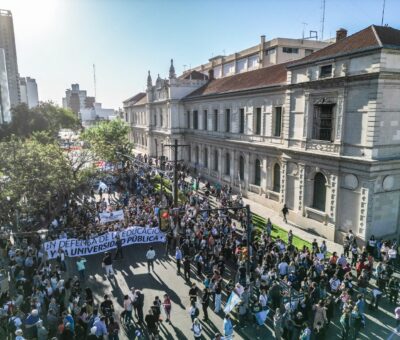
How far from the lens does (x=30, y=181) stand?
75.5 feet

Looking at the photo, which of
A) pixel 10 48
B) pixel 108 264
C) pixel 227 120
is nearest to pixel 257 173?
pixel 227 120

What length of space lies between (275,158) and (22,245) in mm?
21443

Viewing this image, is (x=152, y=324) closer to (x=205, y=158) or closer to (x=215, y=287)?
(x=215, y=287)

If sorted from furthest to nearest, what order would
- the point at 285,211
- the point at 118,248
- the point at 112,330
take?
the point at 285,211, the point at 118,248, the point at 112,330

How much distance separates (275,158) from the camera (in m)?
30.9

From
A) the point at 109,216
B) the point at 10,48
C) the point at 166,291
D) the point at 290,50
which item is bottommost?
the point at 166,291

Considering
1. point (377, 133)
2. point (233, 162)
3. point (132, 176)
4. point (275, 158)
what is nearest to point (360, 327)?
point (377, 133)

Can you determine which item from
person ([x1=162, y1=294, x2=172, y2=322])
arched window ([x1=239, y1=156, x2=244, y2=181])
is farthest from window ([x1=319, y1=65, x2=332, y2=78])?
person ([x1=162, y1=294, x2=172, y2=322])

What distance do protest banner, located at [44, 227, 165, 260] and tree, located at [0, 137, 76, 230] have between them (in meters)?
3.96

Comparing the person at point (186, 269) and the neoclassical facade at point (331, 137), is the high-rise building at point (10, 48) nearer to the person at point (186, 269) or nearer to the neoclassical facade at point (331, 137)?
the neoclassical facade at point (331, 137)

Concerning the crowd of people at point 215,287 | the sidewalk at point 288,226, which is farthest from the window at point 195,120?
the crowd of people at point 215,287

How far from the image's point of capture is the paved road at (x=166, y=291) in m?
14.1

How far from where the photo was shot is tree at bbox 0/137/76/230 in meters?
22.5

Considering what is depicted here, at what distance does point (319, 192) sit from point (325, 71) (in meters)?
8.94
